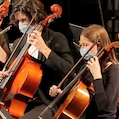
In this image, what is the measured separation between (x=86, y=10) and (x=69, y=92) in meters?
1.34

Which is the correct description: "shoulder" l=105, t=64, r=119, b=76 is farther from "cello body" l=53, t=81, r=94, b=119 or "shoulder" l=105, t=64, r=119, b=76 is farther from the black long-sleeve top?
"cello body" l=53, t=81, r=94, b=119

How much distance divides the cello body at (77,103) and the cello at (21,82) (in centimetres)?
24

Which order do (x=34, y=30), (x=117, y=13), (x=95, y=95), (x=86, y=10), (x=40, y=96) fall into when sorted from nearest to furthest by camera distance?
(x=95, y=95)
(x=34, y=30)
(x=40, y=96)
(x=117, y=13)
(x=86, y=10)

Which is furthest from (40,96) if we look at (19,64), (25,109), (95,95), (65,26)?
(65,26)

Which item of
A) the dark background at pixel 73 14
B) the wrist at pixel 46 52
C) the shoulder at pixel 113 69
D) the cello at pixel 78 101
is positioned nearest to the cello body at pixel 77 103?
the cello at pixel 78 101

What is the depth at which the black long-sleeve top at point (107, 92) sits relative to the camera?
1.34 meters

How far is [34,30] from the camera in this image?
Result: 1.52 meters

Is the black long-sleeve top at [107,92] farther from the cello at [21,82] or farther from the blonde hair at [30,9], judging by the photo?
the blonde hair at [30,9]

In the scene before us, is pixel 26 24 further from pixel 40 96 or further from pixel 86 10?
pixel 86 10

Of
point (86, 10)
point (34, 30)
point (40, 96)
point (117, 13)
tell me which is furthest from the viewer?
point (86, 10)

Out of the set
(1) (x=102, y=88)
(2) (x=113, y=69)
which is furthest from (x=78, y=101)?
(2) (x=113, y=69)

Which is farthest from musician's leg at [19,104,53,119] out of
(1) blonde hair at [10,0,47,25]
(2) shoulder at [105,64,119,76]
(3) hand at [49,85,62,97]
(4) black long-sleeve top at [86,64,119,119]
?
(1) blonde hair at [10,0,47,25]

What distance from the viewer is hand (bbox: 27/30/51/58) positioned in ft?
4.85

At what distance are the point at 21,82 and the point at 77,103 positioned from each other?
14.8 inches
